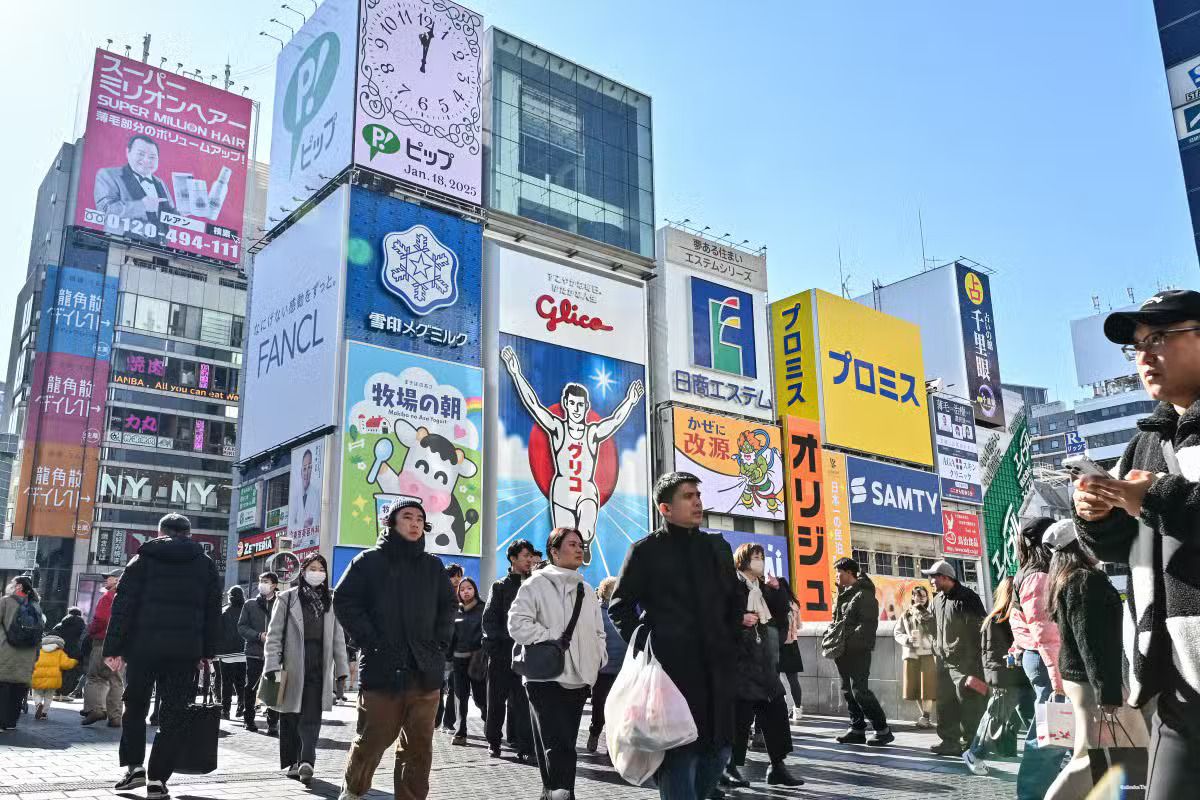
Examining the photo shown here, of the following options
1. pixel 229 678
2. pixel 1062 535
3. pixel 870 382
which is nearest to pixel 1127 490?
pixel 1062 535

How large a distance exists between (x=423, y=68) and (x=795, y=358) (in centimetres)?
2016

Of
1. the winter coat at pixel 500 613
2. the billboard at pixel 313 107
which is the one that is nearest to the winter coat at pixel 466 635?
the winter coat at pixel 500 613

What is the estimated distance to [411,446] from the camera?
29.2 meters

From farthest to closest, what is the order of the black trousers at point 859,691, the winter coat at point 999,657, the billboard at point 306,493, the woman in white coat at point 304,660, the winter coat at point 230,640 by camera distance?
1. the billboard at point 306,493
2. the winter coat at point 230,640
3. the black trousers at point 859,691
4. the winter coat at point 999,657
5. the woman in white coat at point 304,660

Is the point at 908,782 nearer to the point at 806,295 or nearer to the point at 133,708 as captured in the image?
the point at 133,708

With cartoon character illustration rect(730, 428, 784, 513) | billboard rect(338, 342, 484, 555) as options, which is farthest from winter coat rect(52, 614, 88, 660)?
cartoon character illustration rect(730, 428, 784, 513)

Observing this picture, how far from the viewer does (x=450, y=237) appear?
3200 centimetres

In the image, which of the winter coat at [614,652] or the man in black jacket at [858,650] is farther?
the man in black jacket at [858,650]

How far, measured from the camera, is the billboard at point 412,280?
2972 cm

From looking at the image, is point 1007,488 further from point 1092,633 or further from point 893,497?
point 1092,633

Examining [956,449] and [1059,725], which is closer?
[1059,725]

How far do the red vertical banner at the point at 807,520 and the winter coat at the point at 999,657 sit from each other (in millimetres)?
31001

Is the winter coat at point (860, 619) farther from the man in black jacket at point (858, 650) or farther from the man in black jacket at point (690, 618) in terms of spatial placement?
the man in black jacket at point (690, 618)

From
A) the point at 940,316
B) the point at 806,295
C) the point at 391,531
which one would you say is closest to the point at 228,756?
the point at 391,531
